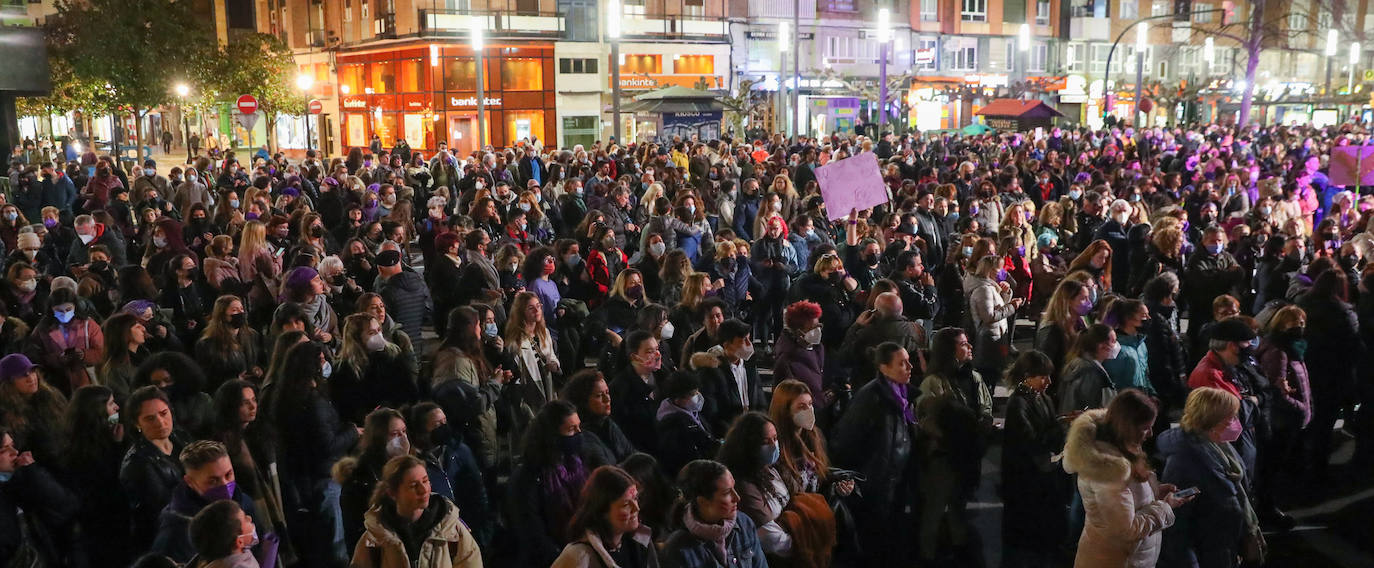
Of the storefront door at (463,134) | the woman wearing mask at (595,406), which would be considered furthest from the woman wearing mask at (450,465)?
the storefront door at (463,134)

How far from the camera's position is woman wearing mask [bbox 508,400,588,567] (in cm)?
489

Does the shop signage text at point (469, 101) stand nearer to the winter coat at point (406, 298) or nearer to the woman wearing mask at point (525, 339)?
the winter coat at point (406, 298)

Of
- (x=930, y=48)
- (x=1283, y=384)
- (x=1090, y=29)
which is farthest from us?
(x=1090, y=29)

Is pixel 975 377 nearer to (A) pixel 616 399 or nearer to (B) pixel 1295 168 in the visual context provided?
(A) pixel 616 399

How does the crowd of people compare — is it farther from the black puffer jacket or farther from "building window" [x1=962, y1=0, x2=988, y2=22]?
"building window" [x1=962, y1=0, x2=988, y2=22]

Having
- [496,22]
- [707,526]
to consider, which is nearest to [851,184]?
[707,526]

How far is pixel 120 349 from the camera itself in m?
6.62

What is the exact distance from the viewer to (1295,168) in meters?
20.4

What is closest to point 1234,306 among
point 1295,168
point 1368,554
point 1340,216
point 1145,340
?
point 1145,340

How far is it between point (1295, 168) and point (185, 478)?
20.6 m

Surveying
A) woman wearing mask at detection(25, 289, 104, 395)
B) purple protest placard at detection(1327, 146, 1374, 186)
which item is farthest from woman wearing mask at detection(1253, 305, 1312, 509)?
purple protest placard at detection(1327, 146, 1374, 186)

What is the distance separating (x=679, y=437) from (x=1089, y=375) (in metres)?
2.23

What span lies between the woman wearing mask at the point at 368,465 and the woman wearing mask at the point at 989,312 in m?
4.32

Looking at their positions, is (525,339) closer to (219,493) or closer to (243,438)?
(243,438)
